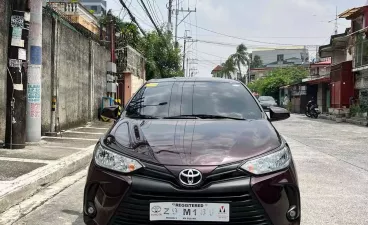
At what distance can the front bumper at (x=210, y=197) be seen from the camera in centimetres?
283

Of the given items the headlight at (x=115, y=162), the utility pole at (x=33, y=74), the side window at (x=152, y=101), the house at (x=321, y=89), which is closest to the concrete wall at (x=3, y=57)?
the utility pole at (x=33, y=74)

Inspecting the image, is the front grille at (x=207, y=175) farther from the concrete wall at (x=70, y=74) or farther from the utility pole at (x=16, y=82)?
the concrete wall at (x=70, y=74)

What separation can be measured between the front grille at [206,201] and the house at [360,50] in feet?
67.6

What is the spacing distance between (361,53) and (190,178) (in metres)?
22.7

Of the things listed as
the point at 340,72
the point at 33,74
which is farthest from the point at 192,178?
the point at 340,72

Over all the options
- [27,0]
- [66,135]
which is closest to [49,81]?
→ [66,135]

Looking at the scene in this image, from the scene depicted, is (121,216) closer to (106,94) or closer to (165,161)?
(165,161)

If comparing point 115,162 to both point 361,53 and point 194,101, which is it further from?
point 361,53

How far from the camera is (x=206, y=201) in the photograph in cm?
284

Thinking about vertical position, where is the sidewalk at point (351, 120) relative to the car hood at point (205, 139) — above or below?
below

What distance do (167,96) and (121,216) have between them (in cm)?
181

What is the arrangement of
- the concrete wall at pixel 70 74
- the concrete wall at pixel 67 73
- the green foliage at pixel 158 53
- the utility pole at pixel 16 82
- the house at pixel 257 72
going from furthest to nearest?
the house at pixel 257 72
the green foliage at pixel 158 53
the concrete wall at pixel 70 74
the concrete wall at pixel 67 73
the utility pole at pixel 16 82

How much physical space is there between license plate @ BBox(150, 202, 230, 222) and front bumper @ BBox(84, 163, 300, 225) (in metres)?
0.03

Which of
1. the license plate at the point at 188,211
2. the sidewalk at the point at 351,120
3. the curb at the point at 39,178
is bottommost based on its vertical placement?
the curb at the point at 39,178
